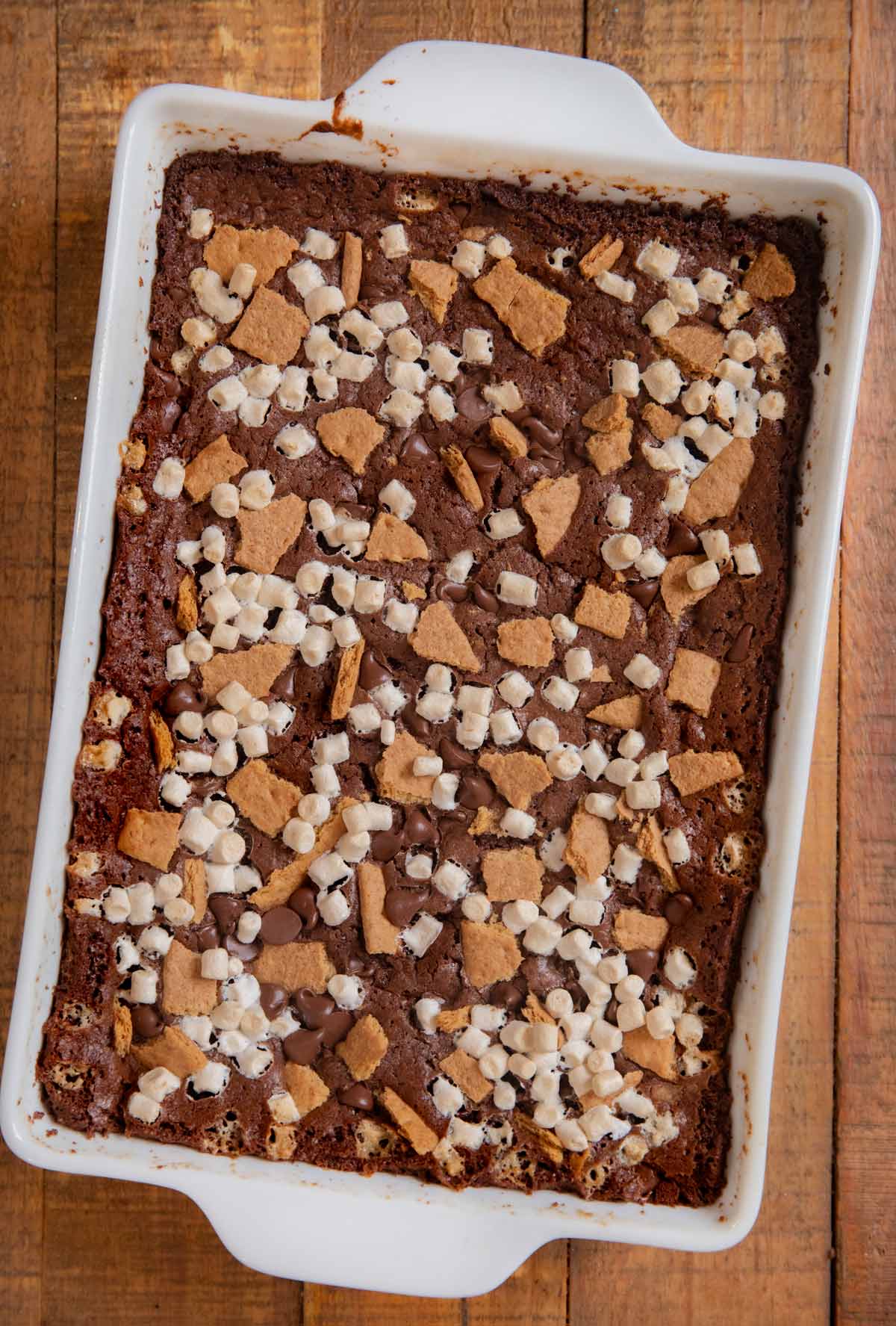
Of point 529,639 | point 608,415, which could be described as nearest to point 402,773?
point 529,639

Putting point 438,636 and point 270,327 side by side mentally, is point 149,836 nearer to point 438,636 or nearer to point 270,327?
point 438,636

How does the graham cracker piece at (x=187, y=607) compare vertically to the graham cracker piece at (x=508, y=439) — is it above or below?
below

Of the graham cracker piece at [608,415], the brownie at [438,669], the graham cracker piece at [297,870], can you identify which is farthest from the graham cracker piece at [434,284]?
the graham cracker piece at [297,870]

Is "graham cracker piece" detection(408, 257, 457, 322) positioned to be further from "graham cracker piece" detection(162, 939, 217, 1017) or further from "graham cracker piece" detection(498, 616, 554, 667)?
"graham cracker piece" detection(162, 939, 217, 1017)

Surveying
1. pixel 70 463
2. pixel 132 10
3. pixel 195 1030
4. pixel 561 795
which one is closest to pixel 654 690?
pixel 561 795

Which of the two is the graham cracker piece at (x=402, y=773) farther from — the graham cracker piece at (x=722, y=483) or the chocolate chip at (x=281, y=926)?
the graham cracker piece at (x=722, y=483)

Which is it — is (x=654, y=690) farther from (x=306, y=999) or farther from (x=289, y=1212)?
(x=289, y=1212)

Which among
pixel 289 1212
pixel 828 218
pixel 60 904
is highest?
pixel 828 218
